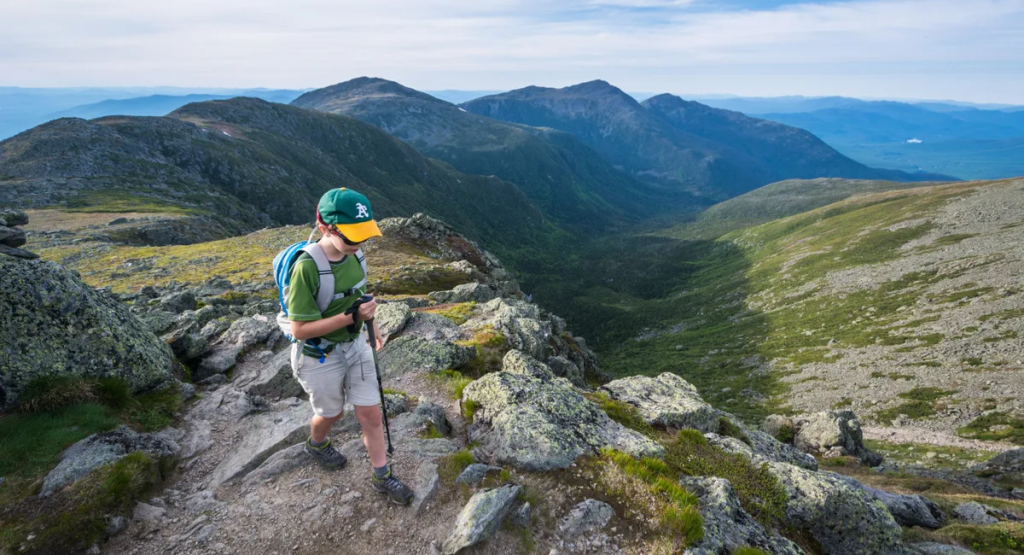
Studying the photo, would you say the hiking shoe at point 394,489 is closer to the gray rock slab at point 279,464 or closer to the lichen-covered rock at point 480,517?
the lichen-covered rock at point 480,517

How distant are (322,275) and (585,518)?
7309 mm

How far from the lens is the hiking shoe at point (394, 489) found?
9219 mm

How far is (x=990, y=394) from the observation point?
168ft

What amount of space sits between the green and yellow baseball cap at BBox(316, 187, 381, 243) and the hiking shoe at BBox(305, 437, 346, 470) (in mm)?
5539

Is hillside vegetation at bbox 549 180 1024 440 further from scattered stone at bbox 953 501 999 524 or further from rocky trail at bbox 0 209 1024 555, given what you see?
rocky trail at bbox 0 209 1024 555

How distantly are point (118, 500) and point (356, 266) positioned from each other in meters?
6.55

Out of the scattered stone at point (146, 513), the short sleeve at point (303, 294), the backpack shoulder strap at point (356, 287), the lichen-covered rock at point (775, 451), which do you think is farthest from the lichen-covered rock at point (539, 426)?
the lichen-covered rock at point (775, 451)

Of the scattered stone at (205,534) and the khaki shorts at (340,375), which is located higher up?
the khaki shorts at (340,375)

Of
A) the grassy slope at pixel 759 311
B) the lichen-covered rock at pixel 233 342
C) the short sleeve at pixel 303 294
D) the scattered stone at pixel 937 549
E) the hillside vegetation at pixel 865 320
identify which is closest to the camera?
the short sleeve at pixel 303 294

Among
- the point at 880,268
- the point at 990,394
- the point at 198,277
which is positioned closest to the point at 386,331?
the point at 198,277

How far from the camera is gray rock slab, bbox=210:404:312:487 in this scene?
10.5 m

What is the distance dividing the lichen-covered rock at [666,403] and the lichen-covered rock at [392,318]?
10707 millimetres

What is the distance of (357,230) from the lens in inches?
307

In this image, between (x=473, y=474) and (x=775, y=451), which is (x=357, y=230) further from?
(x=775, y=451)
